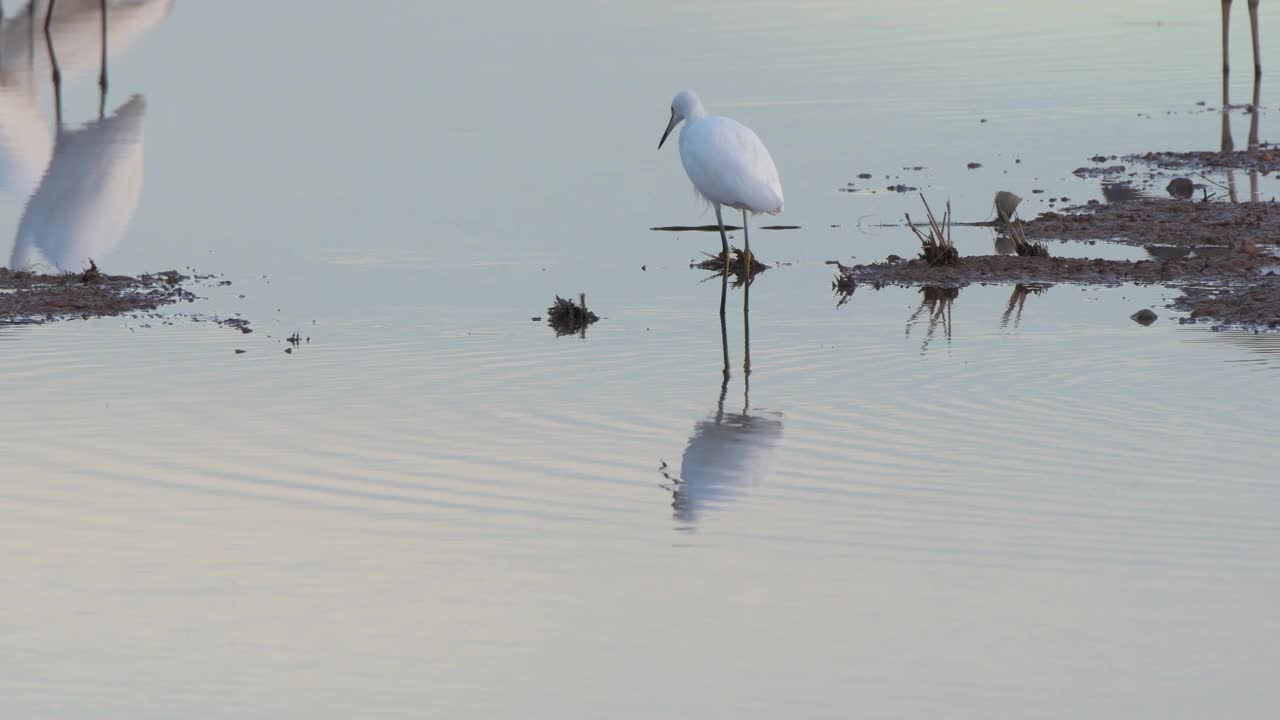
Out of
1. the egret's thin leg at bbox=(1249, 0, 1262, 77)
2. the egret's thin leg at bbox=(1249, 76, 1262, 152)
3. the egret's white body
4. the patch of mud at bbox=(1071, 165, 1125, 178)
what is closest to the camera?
the egret's white body

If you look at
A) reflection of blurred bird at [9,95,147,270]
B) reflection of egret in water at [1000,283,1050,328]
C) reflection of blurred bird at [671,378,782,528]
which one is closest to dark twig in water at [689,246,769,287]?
reflection of egret in water at [1000,283,1050,328]

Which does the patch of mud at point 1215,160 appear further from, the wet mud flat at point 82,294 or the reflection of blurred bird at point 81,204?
the wet mud flat at point 82,294

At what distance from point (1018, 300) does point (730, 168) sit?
1.66 meters

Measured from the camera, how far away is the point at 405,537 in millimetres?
6602

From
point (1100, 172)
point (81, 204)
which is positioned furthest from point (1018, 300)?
point (81, 204)

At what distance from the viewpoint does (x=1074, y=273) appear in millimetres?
11648

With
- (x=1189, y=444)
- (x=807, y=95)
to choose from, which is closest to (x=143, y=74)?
(x=807, y=95)

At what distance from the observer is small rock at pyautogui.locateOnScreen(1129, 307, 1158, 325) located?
10164mm

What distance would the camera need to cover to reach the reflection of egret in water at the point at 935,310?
10.1 metres

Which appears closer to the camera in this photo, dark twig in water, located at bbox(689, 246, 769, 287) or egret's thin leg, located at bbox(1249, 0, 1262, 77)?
dark twig in water, located at bbox(689, 246, 769, 287)

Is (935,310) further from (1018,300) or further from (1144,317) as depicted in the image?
(1144,317)

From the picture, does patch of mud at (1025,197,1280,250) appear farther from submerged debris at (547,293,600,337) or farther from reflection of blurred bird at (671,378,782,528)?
reflection of blurred bird at (671,378,782,528)

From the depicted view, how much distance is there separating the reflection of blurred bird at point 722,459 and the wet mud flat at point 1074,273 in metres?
3.18

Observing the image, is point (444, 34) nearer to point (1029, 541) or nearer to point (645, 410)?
point (645, 410)
